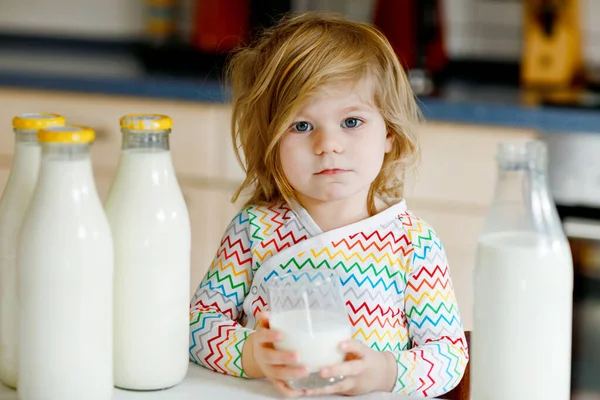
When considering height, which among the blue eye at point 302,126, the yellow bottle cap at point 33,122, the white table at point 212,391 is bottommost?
the white table at point 212,391

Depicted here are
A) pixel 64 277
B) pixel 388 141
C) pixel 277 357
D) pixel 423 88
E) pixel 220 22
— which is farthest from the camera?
pixel 220 22

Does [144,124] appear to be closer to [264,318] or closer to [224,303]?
[264,318]

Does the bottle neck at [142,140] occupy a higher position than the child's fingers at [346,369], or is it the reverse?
the bottle neck at [142,140]

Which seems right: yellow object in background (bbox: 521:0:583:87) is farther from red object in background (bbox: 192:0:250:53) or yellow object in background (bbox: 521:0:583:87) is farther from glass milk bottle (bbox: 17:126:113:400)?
glass milk bottle (bbox: 17:126:113:400)

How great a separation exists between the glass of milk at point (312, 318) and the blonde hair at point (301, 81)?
0.31 m

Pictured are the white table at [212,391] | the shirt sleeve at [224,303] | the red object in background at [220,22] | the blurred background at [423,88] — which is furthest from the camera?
the red object in background at [220,22]

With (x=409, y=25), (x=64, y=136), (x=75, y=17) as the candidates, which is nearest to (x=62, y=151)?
(x=64, y=136)

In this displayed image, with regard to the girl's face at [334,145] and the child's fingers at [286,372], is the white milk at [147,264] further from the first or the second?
the girl's face at [334,145]

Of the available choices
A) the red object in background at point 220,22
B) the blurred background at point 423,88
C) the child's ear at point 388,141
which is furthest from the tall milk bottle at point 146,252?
the red object in background at point 220,22

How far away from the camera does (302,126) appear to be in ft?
3.95

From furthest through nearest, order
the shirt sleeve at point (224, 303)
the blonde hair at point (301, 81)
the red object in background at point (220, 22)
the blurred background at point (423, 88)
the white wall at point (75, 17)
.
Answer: the white wall at point (75, 17) < the red object in background at point (220, 22) < the blurred background at point (423, 88) < the blonde hair at point (301, 81) < the shirt sleeve at point (224, 303)

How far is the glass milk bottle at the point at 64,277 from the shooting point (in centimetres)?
84

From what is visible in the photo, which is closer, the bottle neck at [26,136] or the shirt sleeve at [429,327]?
the bottle neck at [26,136]

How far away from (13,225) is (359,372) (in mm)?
366
